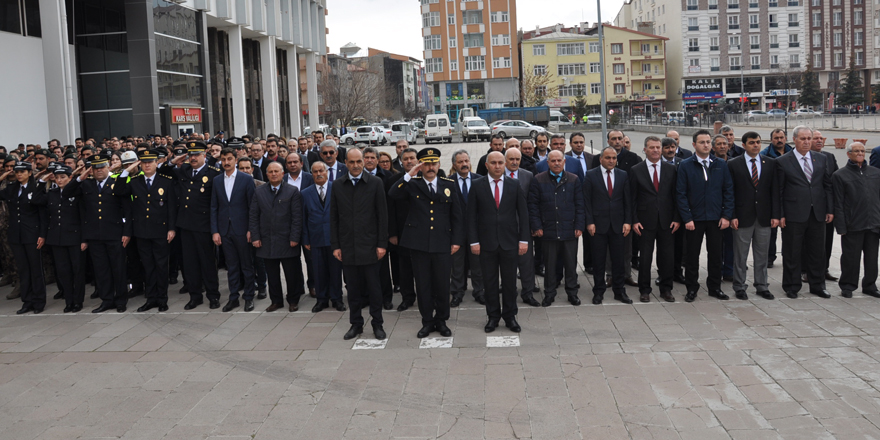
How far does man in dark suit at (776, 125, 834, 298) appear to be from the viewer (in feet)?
29.0

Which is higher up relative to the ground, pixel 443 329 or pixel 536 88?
pixel 536 88

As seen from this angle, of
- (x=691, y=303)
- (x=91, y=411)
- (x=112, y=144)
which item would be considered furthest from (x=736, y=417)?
(x=112, y=144)

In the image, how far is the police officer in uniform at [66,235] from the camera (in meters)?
9.27

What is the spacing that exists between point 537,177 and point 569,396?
12.0 feet

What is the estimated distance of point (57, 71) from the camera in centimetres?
2298

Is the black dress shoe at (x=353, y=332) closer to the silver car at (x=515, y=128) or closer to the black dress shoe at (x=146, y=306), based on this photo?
the black dress shoe at (x=146, y=306)

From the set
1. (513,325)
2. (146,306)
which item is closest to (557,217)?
(513,325)

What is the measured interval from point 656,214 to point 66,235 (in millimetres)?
7328

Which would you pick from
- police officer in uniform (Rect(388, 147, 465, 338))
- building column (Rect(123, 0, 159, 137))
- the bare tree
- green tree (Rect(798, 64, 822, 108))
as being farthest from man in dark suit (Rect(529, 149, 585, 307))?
green tree (Rect(798, 64, 822, 108))

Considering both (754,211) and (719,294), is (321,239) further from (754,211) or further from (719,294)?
(754,211)

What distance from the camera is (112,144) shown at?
17.1 meters

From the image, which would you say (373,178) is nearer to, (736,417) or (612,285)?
(612,285)

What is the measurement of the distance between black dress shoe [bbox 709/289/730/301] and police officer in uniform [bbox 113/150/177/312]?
6.69m

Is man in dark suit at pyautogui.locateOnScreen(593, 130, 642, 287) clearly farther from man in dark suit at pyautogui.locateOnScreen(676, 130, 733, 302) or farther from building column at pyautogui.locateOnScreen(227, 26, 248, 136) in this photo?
building column at pyautogui.locateOnScreen(227, 26, 248, 136)
